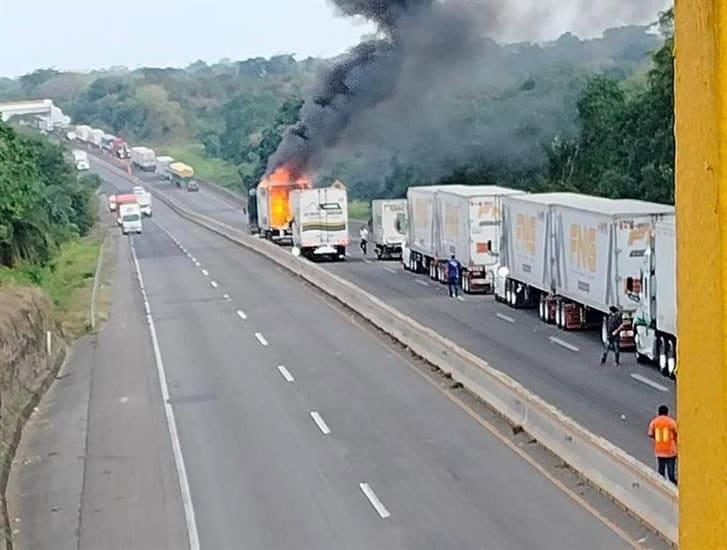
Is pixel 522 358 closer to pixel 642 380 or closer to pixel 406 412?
pixel 642 380

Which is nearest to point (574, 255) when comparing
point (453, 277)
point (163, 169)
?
point (453, 277)

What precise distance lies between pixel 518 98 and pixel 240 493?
→ 4479cm

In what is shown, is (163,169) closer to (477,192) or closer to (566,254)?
(477,192)

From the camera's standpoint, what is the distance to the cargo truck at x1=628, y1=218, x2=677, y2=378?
25.8 m

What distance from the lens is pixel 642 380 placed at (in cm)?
2591

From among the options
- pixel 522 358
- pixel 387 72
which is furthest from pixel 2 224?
pixel 522 358

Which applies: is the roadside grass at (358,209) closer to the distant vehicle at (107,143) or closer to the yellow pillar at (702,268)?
the distant vehicle at (107,143)

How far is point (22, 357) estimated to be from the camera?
91.7ft

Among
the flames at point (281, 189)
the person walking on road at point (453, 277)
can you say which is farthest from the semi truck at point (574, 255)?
the flames at point (281, 189)

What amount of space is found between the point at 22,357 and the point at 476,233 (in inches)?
714

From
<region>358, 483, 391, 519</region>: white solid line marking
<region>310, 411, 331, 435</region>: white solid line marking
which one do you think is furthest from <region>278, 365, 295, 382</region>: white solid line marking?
<region>358, 483, 391, 519</region>: white solid line marking

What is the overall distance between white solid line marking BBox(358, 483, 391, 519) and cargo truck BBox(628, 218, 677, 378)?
9.87m

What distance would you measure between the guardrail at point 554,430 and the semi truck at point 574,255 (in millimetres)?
4575

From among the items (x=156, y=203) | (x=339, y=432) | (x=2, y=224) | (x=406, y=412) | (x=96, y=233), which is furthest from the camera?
(x=156, y=203)
